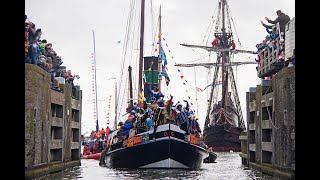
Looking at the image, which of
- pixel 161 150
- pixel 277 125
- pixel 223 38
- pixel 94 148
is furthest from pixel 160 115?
pixel 223 38

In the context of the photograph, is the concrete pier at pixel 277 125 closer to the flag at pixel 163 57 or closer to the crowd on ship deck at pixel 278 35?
the crowd on ship deck at pixel 278 35

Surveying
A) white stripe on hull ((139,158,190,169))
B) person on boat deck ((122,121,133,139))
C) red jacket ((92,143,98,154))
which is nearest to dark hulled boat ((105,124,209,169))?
white stripe on hull ((139,158,190,169))

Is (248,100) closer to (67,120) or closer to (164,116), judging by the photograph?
(164,116)

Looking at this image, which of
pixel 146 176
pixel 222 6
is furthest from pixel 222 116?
pixel 146 176

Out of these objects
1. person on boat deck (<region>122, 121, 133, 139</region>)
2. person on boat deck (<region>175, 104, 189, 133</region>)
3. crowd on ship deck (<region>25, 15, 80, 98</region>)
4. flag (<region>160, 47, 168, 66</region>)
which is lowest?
person on boat deck (<region>122, 121, 133, 139</region>)

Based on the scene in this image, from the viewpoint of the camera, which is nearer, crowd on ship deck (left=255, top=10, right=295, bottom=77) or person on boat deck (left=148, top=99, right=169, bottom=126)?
crowd on ship deck (left=255, top=10, right=295, bottom=77)

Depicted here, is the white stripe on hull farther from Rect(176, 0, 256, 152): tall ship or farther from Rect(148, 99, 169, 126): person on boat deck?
Rect(176, 0, 256, 152): tall ship

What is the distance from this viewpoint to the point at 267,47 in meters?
37.9

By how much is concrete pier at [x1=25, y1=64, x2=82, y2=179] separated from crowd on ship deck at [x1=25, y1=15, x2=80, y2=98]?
0.63 metres

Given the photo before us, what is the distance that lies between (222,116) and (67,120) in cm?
5435

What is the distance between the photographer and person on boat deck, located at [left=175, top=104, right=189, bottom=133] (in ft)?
129

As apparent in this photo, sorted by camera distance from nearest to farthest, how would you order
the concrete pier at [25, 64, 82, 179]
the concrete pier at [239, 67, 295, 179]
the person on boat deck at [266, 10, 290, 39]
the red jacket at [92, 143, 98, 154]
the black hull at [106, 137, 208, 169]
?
the concrete pier at [239, 67, 295, 179], the concrete pier at [25, 64, 82, 179], the person on boat deck at [266, 10, 290, 39], the black hull at [106, 137, 208, 169], the red jacket at [92, 143, 98, 154]

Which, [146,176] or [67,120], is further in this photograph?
[67,120]
